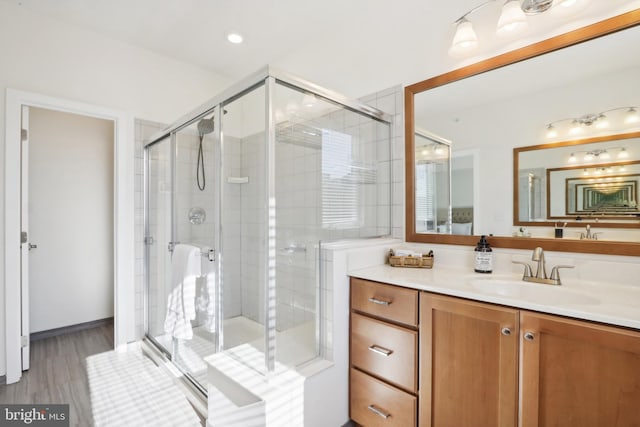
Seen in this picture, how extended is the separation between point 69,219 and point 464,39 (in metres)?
3.72

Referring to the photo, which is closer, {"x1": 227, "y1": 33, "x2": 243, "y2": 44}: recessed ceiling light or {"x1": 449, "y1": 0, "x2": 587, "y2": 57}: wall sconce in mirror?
{"x1": 449, "y1": 0, "x2": 587, "y2": 57}: wall sconce in mirror

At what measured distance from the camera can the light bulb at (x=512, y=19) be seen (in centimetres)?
145

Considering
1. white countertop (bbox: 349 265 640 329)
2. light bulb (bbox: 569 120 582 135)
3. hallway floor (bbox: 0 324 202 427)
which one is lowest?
hallway floor (bbox: 0 324 202 427)

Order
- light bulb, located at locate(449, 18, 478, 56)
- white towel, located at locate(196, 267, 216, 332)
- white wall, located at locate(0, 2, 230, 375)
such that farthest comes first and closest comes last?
white wall, located at locate(0, 2, 230, 375)
white towel, located at locate(196, 267, 216, 332)
light bulb, located at locate(449, 18, 478, 56)

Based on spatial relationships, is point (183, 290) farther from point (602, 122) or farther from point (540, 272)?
point (602, 122)

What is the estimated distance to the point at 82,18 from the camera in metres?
2.24

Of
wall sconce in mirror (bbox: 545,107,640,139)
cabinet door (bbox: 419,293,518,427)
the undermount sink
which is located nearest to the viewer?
cabinet door (bbox: 419,293,518,427)

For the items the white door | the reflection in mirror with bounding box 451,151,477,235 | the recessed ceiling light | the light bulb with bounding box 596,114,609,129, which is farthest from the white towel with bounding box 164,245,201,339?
the light bulb with bounding box 596,114,609,129

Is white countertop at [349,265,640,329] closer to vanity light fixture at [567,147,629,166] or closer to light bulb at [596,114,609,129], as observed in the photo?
vanity light fixture at [567,147,629,166]

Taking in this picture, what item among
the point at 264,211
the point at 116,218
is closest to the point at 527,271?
the point at 264,211

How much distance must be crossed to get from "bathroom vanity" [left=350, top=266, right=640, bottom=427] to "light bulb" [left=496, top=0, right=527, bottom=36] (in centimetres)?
126

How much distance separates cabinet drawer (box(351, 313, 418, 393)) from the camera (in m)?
1.31

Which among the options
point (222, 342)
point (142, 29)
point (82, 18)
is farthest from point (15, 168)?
point (222, 342)

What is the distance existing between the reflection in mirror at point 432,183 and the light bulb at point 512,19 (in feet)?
2.04
